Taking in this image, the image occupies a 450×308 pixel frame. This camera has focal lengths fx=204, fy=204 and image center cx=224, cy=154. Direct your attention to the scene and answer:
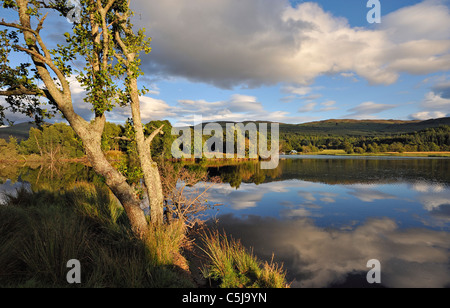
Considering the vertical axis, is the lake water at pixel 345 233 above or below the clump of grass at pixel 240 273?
below

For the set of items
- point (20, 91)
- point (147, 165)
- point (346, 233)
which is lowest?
point (346, 233)

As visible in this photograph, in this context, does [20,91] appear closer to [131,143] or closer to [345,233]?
[131,143]

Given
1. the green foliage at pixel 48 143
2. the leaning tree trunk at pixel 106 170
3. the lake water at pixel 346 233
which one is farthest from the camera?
the green foliage at pixel 48 143

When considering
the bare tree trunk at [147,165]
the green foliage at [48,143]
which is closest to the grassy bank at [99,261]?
the bare tree trunk at [147,165]

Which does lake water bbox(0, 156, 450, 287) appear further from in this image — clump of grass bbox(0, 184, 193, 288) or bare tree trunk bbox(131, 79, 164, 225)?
bare tree trunk bbox(131, 79, 164, 225)

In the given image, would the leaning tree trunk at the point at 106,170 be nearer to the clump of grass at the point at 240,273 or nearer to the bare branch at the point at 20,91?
the bare branch at the point at 20,91

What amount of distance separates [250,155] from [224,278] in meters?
87.3

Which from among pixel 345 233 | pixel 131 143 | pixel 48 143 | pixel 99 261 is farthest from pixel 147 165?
pixel 48 143

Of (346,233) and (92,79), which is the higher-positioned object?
(92,79)

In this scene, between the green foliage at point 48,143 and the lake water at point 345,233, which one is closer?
the lake water at point 345,233

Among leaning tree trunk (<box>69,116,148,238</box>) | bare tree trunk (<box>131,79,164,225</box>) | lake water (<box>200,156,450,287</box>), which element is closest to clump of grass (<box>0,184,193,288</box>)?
leaning tree trunk (<box>69,116,148,238</box>)

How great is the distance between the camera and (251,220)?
622 inches

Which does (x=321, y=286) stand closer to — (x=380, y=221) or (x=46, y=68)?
(x=380, y=221)

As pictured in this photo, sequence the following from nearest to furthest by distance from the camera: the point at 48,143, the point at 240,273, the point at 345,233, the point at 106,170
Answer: the point at 240,273 < the point at 106,170 < the point at 345,233 < the point at 48,143
